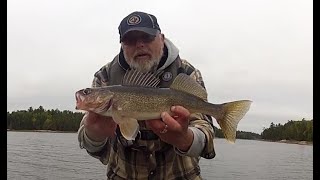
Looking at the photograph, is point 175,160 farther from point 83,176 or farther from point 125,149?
point 83,176

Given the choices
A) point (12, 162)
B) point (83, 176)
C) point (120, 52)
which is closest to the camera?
point (120, 52)

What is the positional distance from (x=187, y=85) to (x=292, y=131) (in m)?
87.2

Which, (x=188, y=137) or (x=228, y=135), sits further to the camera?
(x=228, y=135)

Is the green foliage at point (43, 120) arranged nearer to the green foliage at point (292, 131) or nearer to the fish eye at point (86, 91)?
the green foliage at point (292, 131)

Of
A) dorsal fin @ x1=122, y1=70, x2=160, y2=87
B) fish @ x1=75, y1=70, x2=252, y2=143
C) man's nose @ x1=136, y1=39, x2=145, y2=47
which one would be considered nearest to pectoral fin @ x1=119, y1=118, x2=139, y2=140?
fish @ x1=75, y1=70, x2=252, y2=143

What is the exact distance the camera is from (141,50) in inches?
161

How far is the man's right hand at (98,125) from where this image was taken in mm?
3717

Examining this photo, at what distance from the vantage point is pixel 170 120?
3.50 metres

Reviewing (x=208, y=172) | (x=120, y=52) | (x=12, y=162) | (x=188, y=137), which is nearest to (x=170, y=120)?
(x=188, y=137)

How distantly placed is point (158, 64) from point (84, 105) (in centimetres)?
100

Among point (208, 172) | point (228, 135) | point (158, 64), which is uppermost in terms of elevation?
point (158, 64)

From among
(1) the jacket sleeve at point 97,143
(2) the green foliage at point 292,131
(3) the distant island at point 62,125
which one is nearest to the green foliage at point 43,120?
(3) the distant island at point 62,125

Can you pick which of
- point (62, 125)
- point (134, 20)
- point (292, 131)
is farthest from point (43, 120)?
point (134, 20)

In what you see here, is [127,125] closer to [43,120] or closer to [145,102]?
[145,102]
